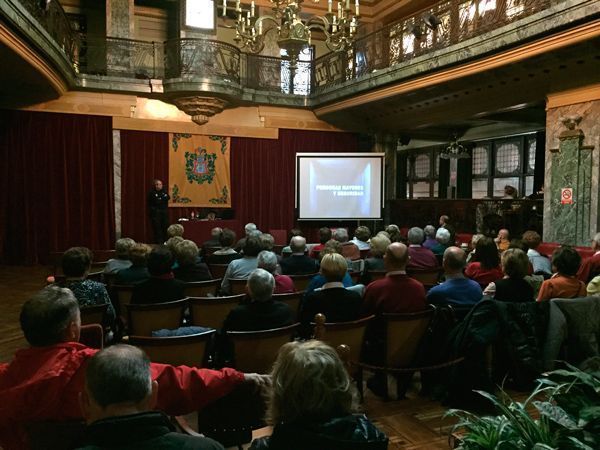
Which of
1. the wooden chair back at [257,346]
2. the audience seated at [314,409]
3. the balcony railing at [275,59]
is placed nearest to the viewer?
the audience seated at [314,409]

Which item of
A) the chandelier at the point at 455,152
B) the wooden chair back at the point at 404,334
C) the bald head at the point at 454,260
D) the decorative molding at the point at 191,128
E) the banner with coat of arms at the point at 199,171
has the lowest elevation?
the wooden chair back at the point at 404,334

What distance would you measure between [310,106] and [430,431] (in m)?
9.74

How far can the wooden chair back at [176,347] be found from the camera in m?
2.28

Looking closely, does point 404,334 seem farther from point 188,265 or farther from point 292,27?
point 292,27

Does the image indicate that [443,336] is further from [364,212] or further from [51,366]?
[364,212]

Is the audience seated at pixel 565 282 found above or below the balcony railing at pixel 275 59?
below

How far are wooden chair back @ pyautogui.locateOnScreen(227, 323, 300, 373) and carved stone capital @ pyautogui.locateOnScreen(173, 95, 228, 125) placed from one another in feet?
27.3

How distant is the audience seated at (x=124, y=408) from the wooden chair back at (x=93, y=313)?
182 cm

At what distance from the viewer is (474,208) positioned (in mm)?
9609

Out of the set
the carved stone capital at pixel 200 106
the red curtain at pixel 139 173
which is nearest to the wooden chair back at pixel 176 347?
the carved stone capital at pixel 200 106

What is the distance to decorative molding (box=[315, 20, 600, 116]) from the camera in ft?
19.5

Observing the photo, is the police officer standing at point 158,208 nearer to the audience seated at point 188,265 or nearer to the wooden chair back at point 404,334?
the audience seated at point 188,265

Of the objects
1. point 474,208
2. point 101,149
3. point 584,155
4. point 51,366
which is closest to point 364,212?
point 474,208

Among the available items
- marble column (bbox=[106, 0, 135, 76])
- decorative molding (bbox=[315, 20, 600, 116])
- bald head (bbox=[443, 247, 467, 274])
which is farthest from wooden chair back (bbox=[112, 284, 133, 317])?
marble column (bbox=[106, 0, 135, 76])
